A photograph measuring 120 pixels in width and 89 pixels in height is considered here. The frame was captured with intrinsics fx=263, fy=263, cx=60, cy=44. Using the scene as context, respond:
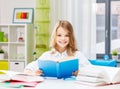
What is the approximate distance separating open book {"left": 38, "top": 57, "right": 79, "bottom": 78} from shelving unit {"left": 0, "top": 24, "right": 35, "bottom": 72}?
191 cm

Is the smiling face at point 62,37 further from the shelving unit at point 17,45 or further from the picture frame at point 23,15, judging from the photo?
the picture frame at point 23,15

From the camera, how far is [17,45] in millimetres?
4637

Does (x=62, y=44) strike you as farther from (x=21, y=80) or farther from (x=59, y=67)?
(x=21, y=80)

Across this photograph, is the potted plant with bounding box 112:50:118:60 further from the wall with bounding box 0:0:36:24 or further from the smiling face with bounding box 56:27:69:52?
the wall with bounding box 0:0:36:24

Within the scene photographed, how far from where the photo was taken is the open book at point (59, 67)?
7.47ft

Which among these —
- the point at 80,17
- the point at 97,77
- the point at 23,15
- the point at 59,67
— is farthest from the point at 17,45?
the point at 97,77

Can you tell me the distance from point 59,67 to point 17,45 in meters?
2.49

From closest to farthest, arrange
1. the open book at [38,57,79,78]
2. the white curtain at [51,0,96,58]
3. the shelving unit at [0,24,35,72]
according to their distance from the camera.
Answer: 1. the open book at [38,57,79,78]
2. the white curtain at [51,0,96,58]
3. the shelving unit at [0,24,35,72]

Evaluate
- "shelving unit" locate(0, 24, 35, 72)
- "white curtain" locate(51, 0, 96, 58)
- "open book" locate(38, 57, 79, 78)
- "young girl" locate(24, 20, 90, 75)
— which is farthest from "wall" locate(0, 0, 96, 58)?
"open book" locate(38, 57, 79, 78)

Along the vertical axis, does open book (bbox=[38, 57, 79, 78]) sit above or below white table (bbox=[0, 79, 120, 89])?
above

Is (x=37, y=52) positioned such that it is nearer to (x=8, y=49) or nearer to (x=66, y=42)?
(x=8, y=49)

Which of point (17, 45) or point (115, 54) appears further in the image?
point (17, 45)

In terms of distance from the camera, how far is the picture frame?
4.51 meters

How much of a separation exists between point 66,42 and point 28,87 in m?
0.98
